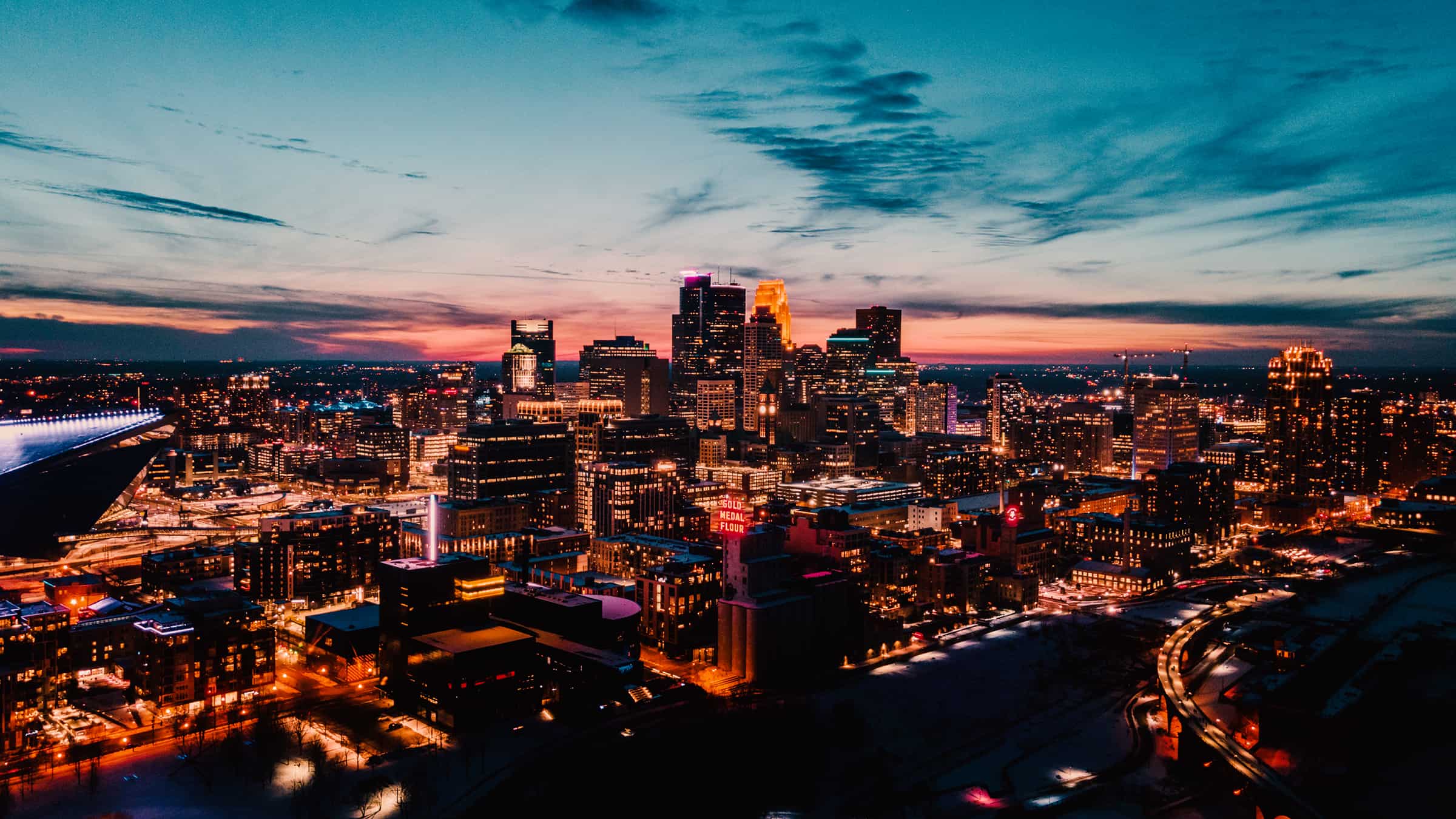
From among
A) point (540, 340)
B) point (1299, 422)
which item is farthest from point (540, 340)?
point (1299, 422)

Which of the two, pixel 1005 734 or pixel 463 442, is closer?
pixel 1005 734

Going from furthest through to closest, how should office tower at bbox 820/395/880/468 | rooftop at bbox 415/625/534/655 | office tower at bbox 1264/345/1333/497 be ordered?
1. office tower at bbox 820/395/880/468
2. office tower at bbox 1264/345/1333/497
3. rooftop at bbox 415/625/534/655

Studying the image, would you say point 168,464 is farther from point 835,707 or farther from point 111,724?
point 835,707

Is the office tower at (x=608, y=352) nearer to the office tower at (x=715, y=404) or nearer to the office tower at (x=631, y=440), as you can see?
the office tower at (x=715, y=404)

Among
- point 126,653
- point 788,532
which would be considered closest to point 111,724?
point 126,653

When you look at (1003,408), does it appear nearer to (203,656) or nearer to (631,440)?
(631,440)

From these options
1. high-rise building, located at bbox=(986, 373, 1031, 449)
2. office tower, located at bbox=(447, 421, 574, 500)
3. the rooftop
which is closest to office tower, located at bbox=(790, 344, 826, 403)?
high-rise building, located at bbox=(986, 373, 1031, 449)

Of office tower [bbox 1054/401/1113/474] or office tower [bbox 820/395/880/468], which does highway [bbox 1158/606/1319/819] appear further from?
office tower [bbox 1054/401/1113/474]
